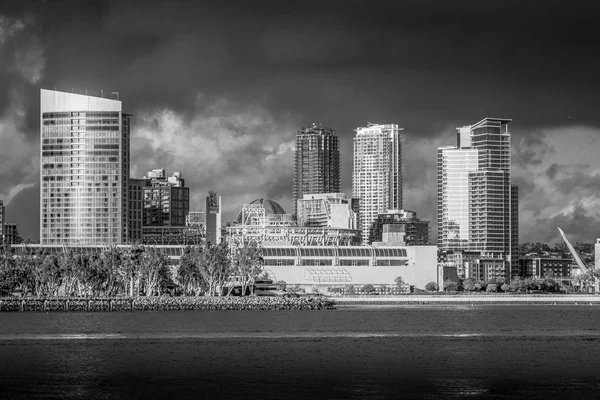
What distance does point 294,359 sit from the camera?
379 ft

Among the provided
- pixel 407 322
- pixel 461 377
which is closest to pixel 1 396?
pixel 461 377

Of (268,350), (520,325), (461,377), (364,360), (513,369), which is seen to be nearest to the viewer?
Result: (461,377)

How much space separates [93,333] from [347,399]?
7142 centimetres

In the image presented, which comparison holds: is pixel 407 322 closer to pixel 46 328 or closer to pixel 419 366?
pixel 46 328

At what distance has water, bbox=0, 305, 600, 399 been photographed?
303 feet

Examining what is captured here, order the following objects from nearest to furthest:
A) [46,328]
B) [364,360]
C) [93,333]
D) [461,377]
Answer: [461,377] < [364,360] < [93,333] < [46,328]

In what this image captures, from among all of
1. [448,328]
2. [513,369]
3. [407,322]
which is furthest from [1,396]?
[407,322]

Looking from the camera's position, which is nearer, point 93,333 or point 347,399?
point 347,399

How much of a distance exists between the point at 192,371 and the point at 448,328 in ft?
229

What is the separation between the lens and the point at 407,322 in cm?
18362

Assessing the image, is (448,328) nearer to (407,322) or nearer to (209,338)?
(407,322)

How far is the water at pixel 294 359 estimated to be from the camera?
303 feet

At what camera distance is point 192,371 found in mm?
104812

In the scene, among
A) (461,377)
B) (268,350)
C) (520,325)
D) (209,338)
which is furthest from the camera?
(520,325)
